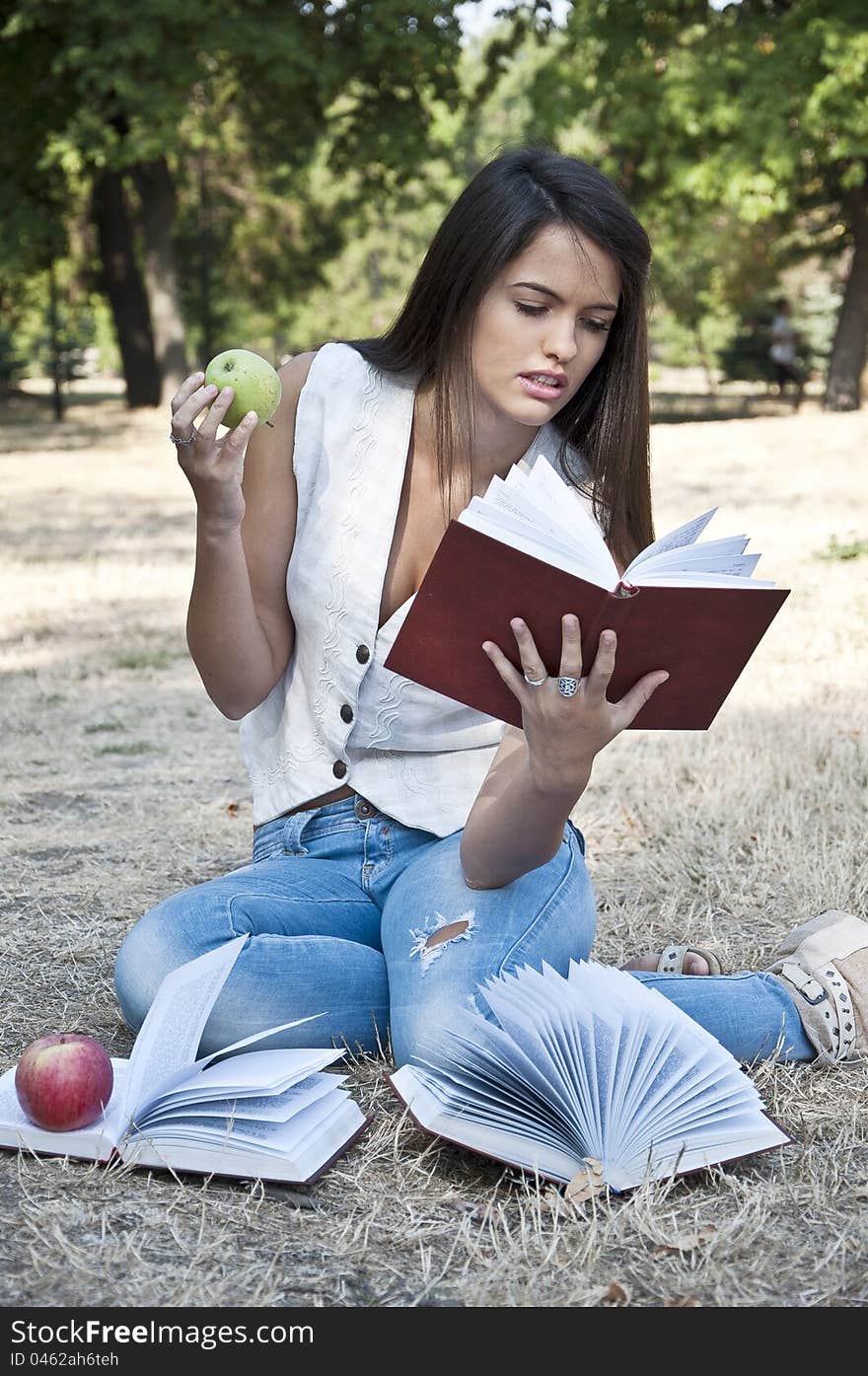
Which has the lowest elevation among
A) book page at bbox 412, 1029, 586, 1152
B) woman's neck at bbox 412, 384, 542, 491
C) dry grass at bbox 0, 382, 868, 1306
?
dry grass at bbox 0, 382, 868, 1306

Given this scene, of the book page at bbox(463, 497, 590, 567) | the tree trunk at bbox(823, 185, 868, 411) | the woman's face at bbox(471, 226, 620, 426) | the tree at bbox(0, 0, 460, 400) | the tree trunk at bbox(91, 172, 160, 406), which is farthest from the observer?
the tree trunk at bbox(91, 172, 160, 406)

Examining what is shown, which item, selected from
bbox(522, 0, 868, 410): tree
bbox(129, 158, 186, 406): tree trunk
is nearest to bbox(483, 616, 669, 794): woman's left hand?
bbox(522, 0, 868, 410): tree

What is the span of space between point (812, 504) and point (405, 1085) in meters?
8.38

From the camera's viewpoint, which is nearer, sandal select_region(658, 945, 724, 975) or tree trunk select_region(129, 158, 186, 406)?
sandal select_region(658, 945, 724, 975)

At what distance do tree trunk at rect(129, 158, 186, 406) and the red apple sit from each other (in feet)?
53.6

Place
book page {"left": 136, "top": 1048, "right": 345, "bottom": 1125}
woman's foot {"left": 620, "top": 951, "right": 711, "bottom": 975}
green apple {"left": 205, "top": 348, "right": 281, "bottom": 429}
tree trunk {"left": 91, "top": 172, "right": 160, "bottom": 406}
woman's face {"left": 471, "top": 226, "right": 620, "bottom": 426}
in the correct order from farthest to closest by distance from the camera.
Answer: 1. tree trunk {"left": 91, "top": 172, "right": 160, "bottom": 406}
2. woman's foot {"left": 620, "top": 951, "right": 711, "bottom": 975}
3. woman's face {"left": 471, "top": 226, "right": 620, "bottom": 426}
4. green apple {"left": 205, "top": 348, "right": 281, "bottom": 429}
5. book page {"left": 136, "top": 1048, "right": 345, "bottom": 1125}

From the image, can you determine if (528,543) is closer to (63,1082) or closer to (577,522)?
(577,522)

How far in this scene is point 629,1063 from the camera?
2.17 metres

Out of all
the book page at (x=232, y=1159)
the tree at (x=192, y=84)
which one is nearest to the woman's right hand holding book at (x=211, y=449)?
the book page at (x=232, y=1159)

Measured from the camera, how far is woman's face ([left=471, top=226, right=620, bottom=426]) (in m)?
2.52

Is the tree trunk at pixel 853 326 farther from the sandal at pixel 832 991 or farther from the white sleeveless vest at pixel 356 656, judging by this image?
the sandal at pixel 832 991

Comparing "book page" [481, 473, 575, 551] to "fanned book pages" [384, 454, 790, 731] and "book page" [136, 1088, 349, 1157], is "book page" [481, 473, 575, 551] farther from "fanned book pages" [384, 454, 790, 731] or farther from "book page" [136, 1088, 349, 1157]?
"book page" [136, 1088, 349, 1157]
